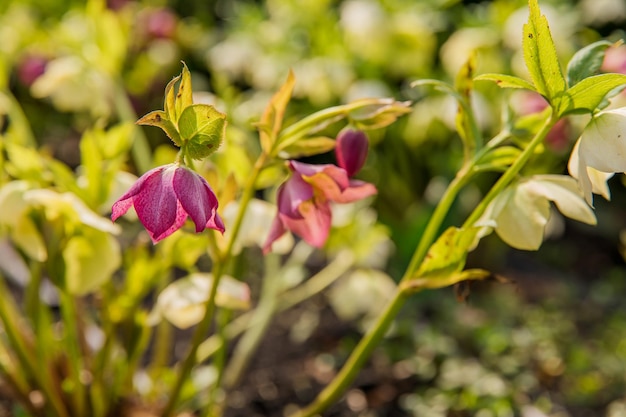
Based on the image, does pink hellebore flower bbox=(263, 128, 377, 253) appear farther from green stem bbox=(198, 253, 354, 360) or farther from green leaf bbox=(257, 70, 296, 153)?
green stem bbox=(198, 253, 354, 360)

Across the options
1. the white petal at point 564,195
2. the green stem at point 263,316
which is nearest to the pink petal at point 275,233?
the white petal at point 564,195

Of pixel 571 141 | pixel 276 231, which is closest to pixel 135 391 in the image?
pixel 276 231

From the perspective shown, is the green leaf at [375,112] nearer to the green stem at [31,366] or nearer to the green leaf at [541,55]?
the green leaf at [541,55]

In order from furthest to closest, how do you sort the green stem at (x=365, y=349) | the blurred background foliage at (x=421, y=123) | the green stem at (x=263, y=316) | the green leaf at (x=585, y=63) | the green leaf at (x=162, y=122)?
the blurred background foliage at (x=421, y=123) < the green stem at (x=263, y=316) < the green stem at (x=365, y=349) < the green leaf at (x=585, y=63) < the green leaf at (x=162, y=122)

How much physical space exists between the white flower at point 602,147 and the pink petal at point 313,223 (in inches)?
8.6

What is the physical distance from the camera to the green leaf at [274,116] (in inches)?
27.4

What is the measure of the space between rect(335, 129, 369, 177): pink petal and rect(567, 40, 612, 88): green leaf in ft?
A: 0.61

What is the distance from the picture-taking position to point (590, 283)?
174 centimetres

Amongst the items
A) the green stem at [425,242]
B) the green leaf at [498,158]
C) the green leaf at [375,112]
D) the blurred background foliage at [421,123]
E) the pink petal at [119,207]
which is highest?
the pink petal at [119,207]

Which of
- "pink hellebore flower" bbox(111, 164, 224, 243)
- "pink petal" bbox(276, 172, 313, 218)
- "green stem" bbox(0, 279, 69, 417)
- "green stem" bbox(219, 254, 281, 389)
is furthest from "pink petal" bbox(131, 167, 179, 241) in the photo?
"green stem" bbox(219, 254, 281, 389)

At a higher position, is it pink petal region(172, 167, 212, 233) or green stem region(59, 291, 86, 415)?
pink petal region(172, 167, 212, 233)

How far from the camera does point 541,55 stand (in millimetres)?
604

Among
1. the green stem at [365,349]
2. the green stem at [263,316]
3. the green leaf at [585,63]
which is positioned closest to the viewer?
the green leaf at [585,63]

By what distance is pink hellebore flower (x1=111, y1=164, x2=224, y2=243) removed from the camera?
55cm
